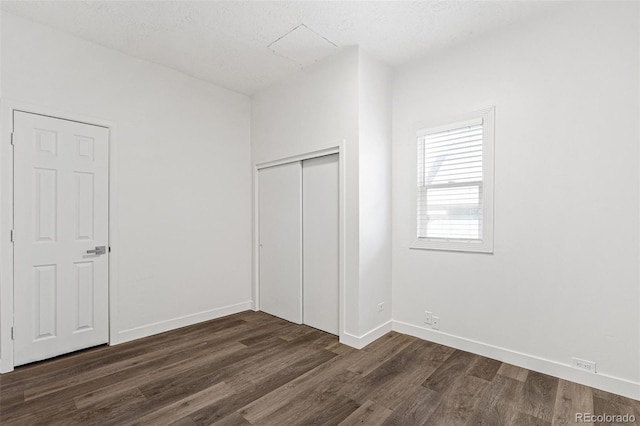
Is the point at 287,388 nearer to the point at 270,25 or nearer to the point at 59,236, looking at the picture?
the point at 59,236

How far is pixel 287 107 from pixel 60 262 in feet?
9.45

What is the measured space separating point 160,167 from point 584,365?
14.5ft

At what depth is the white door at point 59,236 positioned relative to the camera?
270 centimetres

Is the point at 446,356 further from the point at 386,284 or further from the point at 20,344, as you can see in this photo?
the point at 20,344

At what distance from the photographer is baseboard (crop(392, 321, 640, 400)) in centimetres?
227

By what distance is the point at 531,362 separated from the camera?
2635 mm

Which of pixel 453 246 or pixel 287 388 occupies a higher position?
pixel 453 246

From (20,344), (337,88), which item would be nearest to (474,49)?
(337,88)

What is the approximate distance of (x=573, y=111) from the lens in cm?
246

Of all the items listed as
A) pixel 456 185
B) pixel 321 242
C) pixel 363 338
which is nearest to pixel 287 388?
pixel 363 338

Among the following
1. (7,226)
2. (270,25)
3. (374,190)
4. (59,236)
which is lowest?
(59,236)

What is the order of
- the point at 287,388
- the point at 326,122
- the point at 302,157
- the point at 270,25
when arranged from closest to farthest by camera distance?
the point at 287,388
the point at 270,25
the point at 326,122
the point at 302,157

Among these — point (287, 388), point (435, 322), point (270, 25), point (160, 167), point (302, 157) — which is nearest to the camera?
point (287, 388)

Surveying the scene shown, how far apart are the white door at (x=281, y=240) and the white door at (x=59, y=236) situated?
5.95 feet
